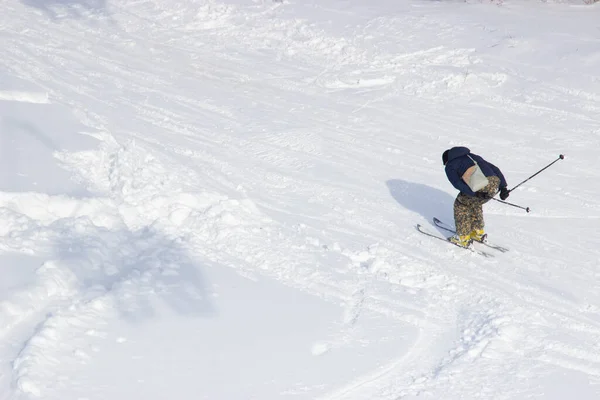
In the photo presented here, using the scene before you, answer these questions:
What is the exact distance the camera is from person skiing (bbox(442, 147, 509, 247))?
8070mm

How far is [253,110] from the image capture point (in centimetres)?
1172

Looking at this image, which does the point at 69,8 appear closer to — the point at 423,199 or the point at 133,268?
the point at 423,199

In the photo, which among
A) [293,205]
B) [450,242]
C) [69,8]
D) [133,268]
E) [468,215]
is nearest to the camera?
[133,268]

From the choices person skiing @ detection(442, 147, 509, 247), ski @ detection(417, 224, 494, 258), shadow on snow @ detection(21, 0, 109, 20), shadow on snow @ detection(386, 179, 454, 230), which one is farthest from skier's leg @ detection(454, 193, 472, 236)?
shadow on snow @ detection(21, 0, 109, 20)

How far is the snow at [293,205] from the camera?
20.7 feet

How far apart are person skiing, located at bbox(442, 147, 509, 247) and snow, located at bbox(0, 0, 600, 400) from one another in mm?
260

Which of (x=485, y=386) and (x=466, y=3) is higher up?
(x=466, y=3)

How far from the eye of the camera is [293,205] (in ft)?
29.9

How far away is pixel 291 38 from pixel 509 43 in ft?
12.9

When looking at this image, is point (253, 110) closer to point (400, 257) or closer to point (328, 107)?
point (328, 107)

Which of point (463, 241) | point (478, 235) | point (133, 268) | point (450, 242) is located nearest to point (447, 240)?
point (450, 242)

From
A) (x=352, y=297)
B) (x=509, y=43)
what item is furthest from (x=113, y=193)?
(x=509, y=43)

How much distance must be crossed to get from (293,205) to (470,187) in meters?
2.12

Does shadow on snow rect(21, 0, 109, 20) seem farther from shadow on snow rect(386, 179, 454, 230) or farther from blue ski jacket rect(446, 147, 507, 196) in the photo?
blue ski jacket rect(446, 147, 507, 196)
